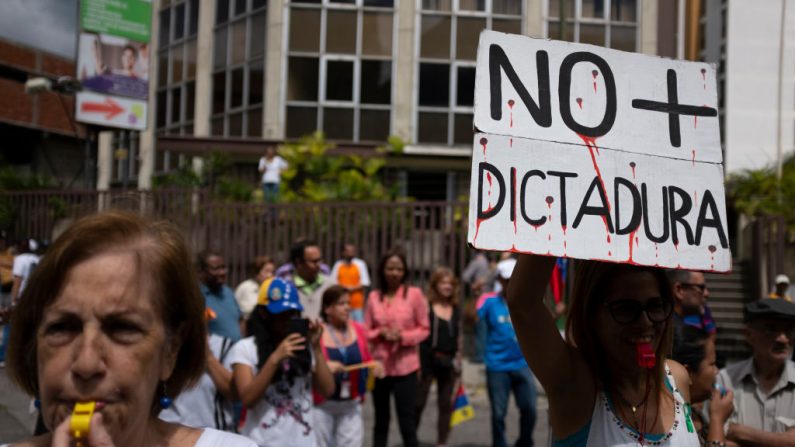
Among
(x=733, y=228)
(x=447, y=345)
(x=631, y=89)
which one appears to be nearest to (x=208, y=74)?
(x=733, y=228)

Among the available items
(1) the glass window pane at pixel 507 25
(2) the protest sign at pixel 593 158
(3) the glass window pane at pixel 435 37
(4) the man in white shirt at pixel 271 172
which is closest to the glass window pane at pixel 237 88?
(4) the man in white shirt at pixel 271 172

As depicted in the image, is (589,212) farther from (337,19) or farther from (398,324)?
(337,19)

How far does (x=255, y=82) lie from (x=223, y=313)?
16.0 m

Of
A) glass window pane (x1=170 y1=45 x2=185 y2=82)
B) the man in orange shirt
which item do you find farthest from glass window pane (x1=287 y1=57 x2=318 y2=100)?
the man in orange shirt

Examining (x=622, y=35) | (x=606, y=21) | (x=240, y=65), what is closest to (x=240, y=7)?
(x=240, y=65)

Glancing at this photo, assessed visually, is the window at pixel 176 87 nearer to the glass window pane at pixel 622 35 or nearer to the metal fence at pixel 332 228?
A: the metal fence at pixel 332 228

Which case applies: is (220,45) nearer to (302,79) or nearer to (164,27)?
(302,79)

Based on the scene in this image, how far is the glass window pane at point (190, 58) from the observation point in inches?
822

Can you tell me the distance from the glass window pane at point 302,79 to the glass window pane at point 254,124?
0.92 metres

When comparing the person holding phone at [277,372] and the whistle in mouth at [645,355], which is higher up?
the whistle in mouth at [645,355]

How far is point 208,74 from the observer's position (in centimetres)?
2225

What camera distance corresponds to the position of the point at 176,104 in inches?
910

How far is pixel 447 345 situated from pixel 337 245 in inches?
218

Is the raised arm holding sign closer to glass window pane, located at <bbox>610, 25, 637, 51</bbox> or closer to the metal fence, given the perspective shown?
the metal fence
